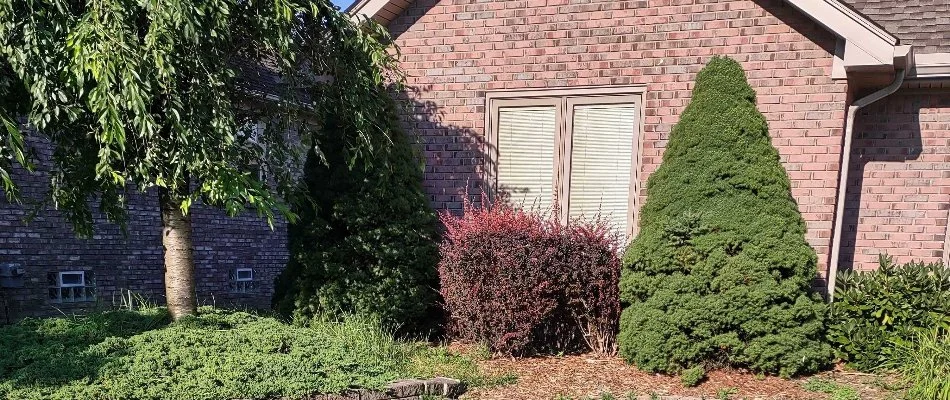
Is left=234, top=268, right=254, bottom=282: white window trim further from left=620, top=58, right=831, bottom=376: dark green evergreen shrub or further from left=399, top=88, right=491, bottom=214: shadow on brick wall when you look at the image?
left=620, top=58, right=831, bottom=376: dark green evergreen shrub

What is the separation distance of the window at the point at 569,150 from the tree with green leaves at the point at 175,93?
175 cm

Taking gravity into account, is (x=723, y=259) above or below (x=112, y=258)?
above

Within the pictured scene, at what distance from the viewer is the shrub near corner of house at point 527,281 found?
5344 mm

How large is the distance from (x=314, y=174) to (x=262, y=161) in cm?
84

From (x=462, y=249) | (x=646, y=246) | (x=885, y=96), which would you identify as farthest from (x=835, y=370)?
(x=462, y=249)

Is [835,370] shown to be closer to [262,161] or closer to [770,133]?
[770,133]

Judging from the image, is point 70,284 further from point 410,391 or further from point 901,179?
point 901,179

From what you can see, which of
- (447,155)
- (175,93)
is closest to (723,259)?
(447,155)

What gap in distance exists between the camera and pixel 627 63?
248 inches

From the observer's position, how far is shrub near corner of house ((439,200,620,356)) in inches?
210

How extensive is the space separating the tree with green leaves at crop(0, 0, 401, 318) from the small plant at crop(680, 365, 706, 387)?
3.23 meters

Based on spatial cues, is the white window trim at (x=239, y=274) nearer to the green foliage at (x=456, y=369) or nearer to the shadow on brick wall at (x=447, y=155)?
the shadow on brick wall at (x=447, y=155)

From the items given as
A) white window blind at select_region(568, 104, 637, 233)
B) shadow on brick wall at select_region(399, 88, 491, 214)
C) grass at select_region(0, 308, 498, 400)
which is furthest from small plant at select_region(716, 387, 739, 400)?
shadow on brick wall at select_region(399, 88, 491, 214)

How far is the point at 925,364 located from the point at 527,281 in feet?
9.93
